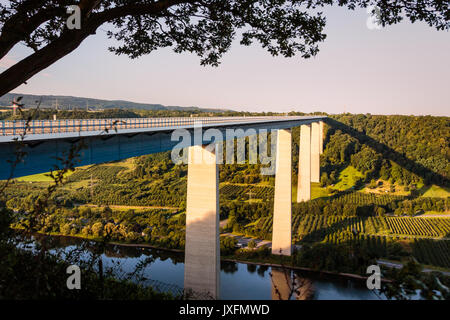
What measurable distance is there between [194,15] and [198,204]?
27.9 ft

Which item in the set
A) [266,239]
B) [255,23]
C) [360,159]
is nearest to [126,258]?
[266,239]

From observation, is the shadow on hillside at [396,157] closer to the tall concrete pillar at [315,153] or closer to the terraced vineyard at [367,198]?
the tall concrete pillar at [315,153]

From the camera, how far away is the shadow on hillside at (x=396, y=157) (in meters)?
50.5

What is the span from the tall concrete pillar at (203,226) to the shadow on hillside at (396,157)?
47.4 m

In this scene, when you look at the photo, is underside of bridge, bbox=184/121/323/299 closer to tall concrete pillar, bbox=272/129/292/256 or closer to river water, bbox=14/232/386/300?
river water, bbox=14/232/386/300

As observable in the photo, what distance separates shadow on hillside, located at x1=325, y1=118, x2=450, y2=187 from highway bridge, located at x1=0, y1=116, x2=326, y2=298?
36674mm

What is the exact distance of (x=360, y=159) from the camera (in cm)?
5591

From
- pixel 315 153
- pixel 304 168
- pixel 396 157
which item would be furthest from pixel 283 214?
pixel 396 157

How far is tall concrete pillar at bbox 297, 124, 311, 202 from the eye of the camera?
126 feet

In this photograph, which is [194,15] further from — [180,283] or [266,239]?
[266,239]

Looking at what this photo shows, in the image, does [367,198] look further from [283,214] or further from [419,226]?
[283,214]

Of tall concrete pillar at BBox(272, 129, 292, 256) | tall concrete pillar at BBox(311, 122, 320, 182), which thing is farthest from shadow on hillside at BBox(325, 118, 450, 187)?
tall concrete pillar at BBox(272, 129, 292, 256)

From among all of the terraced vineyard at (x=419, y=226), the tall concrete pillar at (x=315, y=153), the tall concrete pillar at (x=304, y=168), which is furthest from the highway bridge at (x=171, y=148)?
the tall concrete pillar at (x=315, y=153)

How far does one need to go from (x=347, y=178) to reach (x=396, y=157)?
40.2 feet
